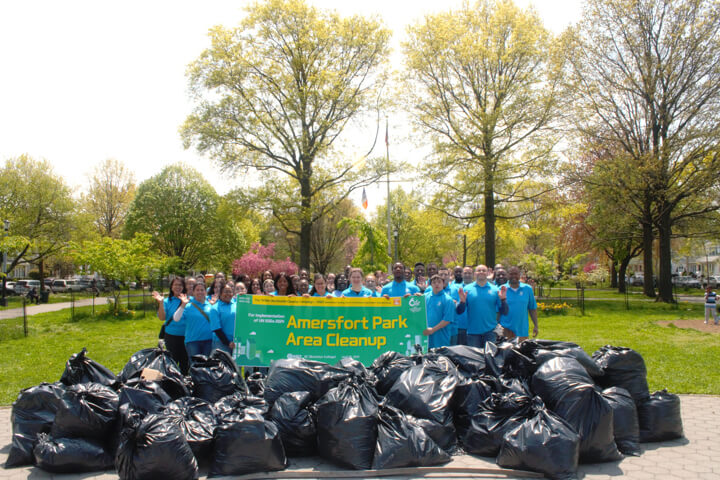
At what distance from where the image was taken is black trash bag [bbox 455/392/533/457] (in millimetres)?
4602

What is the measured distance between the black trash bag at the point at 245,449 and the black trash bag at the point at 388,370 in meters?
1.43

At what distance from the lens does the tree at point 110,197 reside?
151 feet

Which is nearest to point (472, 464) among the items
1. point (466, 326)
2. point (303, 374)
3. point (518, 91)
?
point (303, 374)

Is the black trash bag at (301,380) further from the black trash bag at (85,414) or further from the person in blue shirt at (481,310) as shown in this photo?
the person in blue shirt at (481,310)

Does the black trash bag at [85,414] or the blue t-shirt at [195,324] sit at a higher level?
the blue t-shirt at [195,324]

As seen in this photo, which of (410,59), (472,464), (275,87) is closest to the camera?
(472,464)

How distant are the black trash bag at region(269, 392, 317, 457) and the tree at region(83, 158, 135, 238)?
4656 centimetres

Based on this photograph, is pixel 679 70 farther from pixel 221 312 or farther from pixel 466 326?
pixel 221 312

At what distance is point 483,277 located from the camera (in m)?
7.36

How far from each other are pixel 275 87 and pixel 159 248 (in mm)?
21694

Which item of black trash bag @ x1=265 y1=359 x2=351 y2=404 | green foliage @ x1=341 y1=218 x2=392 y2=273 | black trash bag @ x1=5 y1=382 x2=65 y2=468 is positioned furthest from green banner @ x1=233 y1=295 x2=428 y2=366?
green foliage @ x1=341 y1=218 x2=392 y2=273

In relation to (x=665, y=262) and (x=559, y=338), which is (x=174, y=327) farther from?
(x=665, y=262)

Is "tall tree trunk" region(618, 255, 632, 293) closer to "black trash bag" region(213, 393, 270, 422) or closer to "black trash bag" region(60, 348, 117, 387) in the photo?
"black trash bag" region(213, 393, 270, 422)

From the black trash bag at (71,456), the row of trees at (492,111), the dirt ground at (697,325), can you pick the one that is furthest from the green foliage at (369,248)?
the black trash bag at (71,456)
